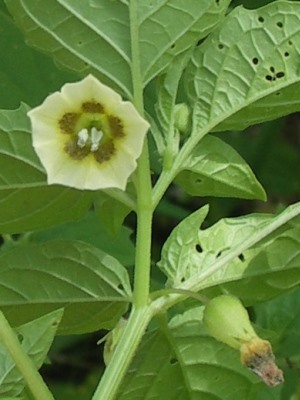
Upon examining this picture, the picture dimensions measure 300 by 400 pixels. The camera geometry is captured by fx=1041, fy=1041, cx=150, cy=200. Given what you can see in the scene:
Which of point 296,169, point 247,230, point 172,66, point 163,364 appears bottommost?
point 163,364

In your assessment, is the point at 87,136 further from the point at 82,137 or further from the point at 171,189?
the point at 171,189

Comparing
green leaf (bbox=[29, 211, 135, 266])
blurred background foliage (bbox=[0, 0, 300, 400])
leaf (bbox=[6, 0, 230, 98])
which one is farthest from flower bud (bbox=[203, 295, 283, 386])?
green leaf (bbox=[29, 211, 135, 266])

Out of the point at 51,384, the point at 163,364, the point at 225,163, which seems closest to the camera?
the point at 225,163

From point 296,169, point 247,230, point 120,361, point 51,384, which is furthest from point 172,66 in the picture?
point 296,169

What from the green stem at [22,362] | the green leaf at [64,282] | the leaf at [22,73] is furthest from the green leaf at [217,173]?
the leaf at [22,73]

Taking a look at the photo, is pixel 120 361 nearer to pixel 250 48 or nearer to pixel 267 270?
pixel 267 270

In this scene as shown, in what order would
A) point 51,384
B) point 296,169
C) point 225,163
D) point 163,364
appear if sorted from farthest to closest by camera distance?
point 296,169, point 51,384, point 163,364, point 225,163

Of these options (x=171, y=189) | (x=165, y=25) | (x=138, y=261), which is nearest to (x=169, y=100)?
(x=165, y=25)

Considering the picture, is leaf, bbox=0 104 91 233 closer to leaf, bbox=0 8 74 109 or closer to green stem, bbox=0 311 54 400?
green stem, bbox=0 311 54 400
